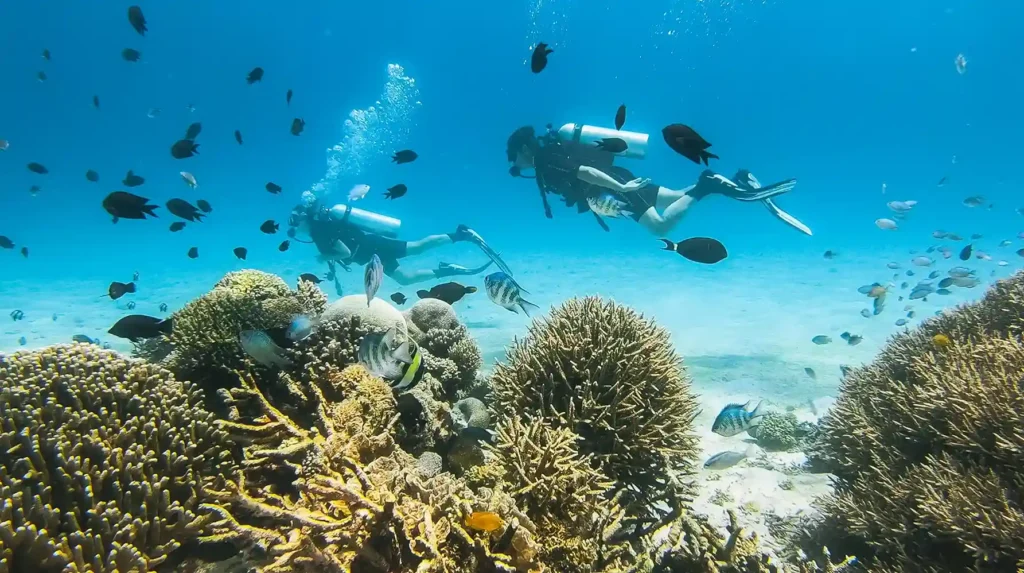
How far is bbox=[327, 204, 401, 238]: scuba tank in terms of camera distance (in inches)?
584

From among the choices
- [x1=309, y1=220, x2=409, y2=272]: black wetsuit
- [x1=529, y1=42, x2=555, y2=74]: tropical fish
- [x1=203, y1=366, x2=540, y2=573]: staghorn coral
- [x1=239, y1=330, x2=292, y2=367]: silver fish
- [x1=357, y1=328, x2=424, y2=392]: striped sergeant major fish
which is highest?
[x1=309, y1=220, x2=409, y2=272]: black wetsuit

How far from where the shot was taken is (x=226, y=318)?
164 inches

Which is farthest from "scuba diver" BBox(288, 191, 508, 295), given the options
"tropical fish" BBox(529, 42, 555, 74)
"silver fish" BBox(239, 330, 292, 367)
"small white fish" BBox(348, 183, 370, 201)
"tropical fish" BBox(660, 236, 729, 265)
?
"silver fish" BBox(239, 330, 292, 367)

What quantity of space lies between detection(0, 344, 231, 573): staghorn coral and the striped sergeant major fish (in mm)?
1086

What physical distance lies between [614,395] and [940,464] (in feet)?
8.36

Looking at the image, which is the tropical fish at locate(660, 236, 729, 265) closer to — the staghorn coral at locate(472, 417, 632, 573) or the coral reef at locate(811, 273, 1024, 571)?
the coral reef at locate(811, 273, 1024, 571)

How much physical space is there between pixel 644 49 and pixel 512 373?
118376mm

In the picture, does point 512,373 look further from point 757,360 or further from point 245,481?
point 757,360

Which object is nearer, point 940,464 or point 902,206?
point 940,464

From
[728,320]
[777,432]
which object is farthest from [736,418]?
[728,320]

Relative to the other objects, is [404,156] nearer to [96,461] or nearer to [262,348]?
[262,348]

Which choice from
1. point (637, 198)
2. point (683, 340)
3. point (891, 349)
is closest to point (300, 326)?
point (891, 349)

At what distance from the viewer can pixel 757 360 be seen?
12305 millimetres

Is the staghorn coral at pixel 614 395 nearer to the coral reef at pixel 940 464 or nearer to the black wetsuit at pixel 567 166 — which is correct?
the coral reef at pixel 940 464
